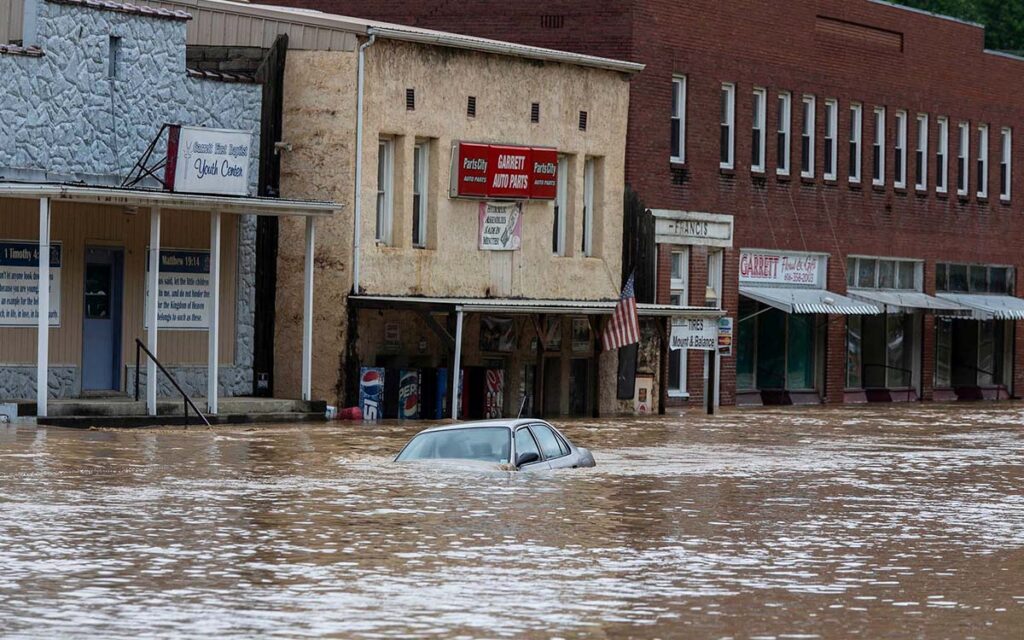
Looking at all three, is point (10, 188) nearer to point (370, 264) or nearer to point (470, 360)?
point (370, 264)

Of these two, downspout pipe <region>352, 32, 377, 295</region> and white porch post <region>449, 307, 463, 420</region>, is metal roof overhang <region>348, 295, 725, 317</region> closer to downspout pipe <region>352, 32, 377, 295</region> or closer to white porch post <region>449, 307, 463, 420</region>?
white porch post <region>449, 307, 463, 420</region>

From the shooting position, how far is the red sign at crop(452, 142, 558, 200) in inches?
1564

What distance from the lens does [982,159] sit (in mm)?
60688

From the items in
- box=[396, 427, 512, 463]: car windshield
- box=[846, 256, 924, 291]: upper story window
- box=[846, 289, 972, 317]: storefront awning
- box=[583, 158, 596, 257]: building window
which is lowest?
box=[396, 427, 512, 463]: car windshield

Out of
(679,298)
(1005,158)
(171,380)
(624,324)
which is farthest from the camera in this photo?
(1005,158)

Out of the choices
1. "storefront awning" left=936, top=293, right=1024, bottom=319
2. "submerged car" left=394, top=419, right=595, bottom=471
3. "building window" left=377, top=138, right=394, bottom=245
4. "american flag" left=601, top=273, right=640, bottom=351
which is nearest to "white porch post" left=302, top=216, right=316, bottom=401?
"building window" left=377, top=138, right=394, bottom=245

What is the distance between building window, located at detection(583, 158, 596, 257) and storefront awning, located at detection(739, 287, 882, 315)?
25.7 feet

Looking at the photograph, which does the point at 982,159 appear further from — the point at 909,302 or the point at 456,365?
the point at 456,365

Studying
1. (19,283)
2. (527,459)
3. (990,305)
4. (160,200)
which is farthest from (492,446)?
(990,305)

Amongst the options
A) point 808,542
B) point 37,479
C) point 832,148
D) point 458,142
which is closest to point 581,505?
point 808,542

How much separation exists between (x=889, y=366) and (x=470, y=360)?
20.0 meters

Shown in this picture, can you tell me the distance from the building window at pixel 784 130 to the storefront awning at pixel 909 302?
4.32m

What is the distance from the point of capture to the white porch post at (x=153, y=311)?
32656 mm

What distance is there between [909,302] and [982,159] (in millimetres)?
7586
